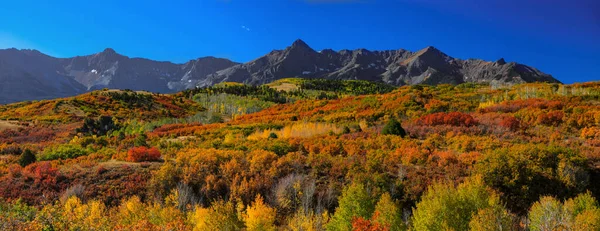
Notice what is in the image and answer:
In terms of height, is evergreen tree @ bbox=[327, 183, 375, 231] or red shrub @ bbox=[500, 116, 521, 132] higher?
red shrub @ bbox=[500, 116, 521, 132]

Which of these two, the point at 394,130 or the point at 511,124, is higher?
the point at 511,124

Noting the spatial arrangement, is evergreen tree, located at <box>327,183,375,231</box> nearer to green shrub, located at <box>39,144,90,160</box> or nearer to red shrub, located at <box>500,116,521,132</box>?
red shrub, located at <box>500,116,521,132</box>

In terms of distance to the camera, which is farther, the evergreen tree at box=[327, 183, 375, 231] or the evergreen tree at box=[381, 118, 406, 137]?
the evergreen tree at box=[381, 118, 406, 137]

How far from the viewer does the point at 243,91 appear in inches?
4845

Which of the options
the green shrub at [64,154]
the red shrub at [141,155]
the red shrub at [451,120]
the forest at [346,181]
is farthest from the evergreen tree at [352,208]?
the green shrub at [64,154]

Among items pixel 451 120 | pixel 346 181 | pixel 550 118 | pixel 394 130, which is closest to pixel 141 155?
pixel 346 181

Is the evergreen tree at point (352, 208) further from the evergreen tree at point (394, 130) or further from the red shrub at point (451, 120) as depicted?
the red shrub at point (451, 120)

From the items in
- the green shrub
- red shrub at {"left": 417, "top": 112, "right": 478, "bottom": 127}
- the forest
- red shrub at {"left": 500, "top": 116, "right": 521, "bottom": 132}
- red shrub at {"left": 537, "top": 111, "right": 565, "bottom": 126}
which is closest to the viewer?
the forest

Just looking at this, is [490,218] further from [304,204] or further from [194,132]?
[194,132]

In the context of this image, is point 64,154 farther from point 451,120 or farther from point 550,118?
point 550,118

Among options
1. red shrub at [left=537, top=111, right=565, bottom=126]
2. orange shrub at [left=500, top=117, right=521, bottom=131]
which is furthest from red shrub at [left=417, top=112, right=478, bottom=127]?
red shrub at [left=537, top=111, right=565, bottom=126]

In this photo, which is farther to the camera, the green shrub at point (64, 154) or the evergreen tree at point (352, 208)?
the green shrub at point (64, 154)

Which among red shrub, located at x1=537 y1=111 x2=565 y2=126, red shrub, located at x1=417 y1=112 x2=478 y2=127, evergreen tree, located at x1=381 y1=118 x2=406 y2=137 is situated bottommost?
evergreen tree, located at x1=381 y1=118 x2=406 y2=137

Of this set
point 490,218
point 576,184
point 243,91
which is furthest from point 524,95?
point 243,91
